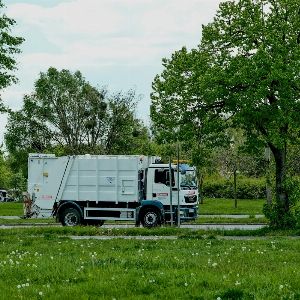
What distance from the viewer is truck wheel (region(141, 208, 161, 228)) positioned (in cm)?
2645

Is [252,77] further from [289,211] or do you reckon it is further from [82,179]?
[82,179]

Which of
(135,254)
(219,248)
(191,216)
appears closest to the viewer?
(135,254)

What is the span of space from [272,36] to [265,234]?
6776mm

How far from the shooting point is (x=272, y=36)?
66.8ft

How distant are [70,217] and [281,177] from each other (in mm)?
10025

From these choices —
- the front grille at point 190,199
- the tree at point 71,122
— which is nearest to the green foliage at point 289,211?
the front grille at point 190,199

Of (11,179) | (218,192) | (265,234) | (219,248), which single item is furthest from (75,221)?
(11,179)

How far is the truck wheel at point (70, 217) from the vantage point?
27422mm

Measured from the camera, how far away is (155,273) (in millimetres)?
10422

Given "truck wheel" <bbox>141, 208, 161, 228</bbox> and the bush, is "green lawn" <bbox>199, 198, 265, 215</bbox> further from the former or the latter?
"truck wheel" <bbox>141, 208, 161, 228</bbox>

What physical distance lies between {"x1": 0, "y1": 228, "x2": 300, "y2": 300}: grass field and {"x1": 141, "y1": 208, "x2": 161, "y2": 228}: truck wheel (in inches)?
418

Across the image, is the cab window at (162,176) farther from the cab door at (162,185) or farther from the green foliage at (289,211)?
the green foliage at (289,211)

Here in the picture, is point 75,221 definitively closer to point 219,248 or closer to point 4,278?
point 219,248

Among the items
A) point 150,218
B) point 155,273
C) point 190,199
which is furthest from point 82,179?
point 155,273
